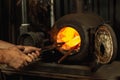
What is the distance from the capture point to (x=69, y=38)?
3.36 m

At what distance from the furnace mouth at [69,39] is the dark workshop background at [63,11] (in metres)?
0.41

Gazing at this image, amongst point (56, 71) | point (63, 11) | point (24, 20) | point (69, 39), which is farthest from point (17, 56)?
point (63, 11)

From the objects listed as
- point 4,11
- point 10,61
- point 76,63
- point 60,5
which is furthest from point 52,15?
point 10,61

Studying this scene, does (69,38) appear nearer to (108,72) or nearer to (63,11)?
(108,72)

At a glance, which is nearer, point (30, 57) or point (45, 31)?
point (30, 57)

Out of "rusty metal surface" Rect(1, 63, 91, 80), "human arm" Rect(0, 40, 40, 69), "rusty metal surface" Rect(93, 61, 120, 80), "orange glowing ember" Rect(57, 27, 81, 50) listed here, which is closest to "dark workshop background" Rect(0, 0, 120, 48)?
"orange glowing ember" Rect(57, 27, 81, 50)

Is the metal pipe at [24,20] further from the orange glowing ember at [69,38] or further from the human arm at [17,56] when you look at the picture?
the human arm at [17,56]

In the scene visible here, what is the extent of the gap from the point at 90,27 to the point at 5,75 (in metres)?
1.31

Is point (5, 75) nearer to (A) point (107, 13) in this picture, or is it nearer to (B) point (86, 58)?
(B) point (86, 58)

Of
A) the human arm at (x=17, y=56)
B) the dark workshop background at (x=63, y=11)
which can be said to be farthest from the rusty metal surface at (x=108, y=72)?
the human arm at (x=17, y=56)

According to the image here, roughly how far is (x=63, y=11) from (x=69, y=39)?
1086 mm

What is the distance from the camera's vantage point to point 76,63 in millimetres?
3361

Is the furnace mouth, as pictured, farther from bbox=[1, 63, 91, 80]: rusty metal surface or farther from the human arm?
the human arm

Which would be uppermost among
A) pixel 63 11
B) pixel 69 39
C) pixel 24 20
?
pixel 63 11
